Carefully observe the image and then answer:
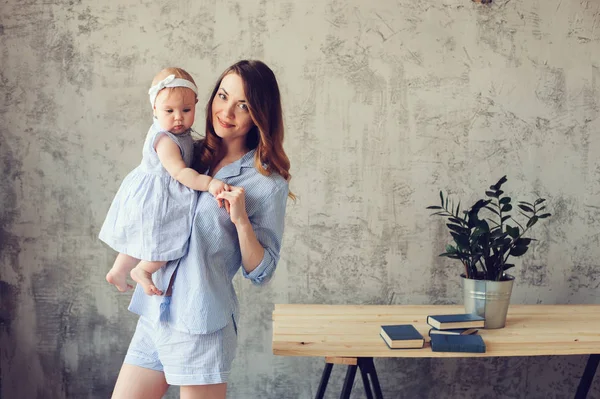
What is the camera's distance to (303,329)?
7.93 ft

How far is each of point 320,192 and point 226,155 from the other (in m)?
1.16

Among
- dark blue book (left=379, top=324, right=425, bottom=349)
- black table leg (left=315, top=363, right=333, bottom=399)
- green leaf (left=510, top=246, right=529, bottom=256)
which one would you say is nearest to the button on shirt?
dark blue book (left=379, top=324, right=425, bottom=349)

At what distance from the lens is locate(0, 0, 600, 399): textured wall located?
9.44 ft

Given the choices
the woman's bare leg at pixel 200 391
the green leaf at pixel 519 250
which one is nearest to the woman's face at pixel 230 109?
the woman's bare leg at pixel 200 391

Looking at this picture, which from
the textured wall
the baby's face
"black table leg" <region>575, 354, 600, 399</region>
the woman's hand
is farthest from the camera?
the textured wall

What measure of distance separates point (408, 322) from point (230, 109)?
4.29ft

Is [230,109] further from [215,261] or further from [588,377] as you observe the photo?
[588,377]

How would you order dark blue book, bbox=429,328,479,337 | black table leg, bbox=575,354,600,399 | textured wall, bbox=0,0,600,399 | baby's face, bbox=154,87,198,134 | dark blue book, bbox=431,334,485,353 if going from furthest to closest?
1. textured wall, bbox=0,0,600,399
2. black table leg, bbox=575,354,600,399
3. dark blue book, bbox=429,328,479,337
4. dark blue book, bbox=431,334,485,353
5. baby's face, bbox=154,87,198,134

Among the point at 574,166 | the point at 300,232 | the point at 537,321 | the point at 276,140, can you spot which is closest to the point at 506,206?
the point at 537,321

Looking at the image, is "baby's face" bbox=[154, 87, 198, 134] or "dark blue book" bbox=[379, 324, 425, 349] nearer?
"baby's face" bbox=[154, 87, 198, 134]

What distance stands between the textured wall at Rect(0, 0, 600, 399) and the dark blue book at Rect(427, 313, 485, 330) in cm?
63

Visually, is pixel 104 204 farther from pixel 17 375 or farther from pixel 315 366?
pixel 315 366

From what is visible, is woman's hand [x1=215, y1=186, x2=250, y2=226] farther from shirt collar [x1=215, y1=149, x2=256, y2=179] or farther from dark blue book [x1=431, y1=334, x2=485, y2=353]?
dark blue book [x1=431, y1=334, x2=485, y2=353]

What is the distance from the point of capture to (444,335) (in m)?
2.29
